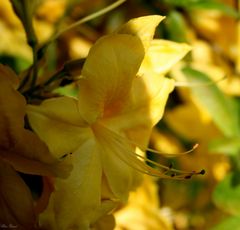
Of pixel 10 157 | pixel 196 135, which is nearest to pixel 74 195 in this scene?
pixel 10 157

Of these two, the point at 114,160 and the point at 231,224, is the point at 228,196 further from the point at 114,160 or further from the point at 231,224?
the point at 114,160

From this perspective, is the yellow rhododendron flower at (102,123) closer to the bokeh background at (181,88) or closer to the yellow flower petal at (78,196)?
the yellow flower petal at (78,196)

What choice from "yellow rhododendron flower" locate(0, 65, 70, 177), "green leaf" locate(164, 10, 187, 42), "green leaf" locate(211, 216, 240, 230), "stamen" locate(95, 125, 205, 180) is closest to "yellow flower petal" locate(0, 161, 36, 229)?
"yellow rhododendron flower" locate(0, 65, 70, 177)

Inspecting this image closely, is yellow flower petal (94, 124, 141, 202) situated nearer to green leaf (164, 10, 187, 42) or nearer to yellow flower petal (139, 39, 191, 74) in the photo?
yellow flower petal (139, 39, 191, 74)

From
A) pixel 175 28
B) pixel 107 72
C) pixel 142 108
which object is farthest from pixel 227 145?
pixel 107 72

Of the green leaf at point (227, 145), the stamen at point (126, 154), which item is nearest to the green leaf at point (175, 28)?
the green leaf at point (227, 145)

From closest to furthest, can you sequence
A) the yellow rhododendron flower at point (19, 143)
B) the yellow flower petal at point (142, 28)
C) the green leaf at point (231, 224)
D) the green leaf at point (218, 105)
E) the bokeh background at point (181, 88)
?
1. the yellow rhododendron flower at point (19, 143)
2. the yellow flower petal at point (142, 28)
3. the green leaf at point (231, 224)
4. the green leaf at point (218, 105)
5. the bokeh background at point (181, 88)
